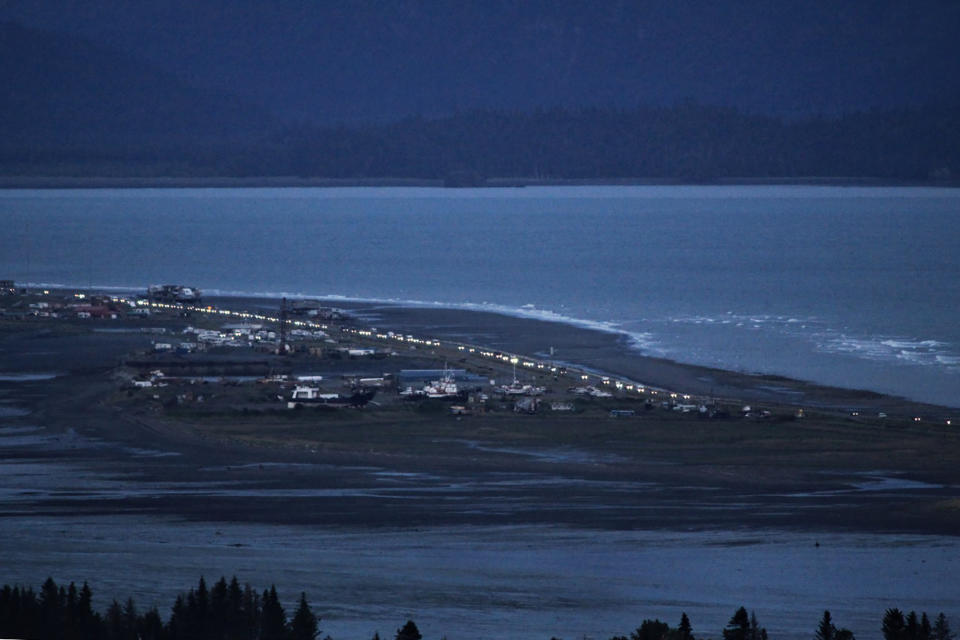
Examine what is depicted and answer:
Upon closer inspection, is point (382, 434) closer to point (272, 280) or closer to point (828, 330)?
point (828, 330)

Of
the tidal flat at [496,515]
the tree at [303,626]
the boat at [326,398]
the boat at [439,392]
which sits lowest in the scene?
the tree at [303,626]

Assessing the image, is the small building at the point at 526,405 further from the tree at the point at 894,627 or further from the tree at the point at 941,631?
the tree at the point at 894,627

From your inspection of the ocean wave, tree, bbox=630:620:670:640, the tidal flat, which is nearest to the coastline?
the tidal flat

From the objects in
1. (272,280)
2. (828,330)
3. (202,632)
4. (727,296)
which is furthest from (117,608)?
(272,280)

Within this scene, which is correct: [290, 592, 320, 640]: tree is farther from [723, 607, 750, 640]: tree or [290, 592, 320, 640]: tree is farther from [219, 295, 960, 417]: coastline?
[219, 295, 960, 417]: coastline

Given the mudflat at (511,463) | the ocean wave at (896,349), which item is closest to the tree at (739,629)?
the mudflat at (511,463)

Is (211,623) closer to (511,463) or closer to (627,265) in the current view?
(511,463)
